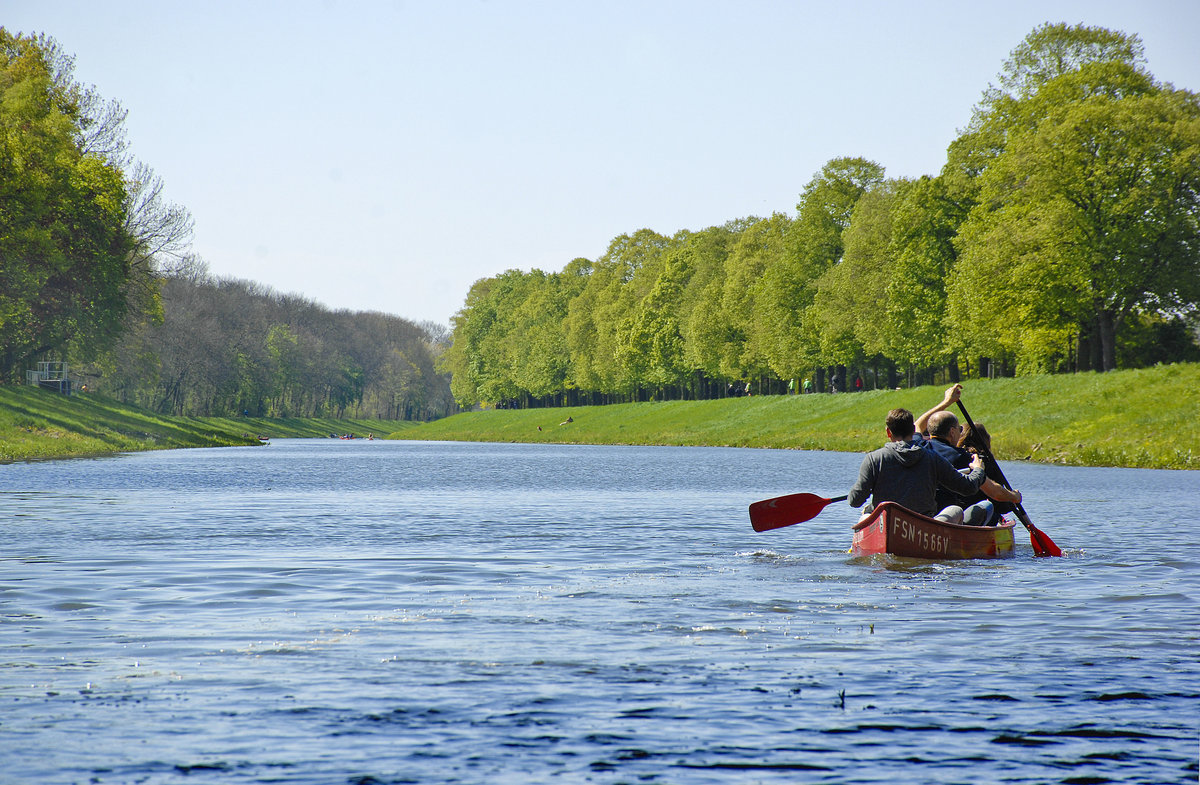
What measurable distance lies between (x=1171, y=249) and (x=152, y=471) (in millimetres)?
41722

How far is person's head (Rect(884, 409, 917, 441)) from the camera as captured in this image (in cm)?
1333

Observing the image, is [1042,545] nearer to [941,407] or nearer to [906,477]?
[941,407]

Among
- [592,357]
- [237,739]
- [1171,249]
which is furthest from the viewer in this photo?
[592,357]

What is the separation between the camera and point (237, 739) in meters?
6.36

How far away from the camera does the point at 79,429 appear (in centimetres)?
5128

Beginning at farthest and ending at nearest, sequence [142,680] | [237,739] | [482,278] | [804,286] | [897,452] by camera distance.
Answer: [482,278] < [804,286] < [897,452] < [142,680] < [237,739]

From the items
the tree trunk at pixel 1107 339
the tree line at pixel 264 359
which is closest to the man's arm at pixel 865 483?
the tree trunk at pixel 1107 339

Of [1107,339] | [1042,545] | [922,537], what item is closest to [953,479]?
[922,537]

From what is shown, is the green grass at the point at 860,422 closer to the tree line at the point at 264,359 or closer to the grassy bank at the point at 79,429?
the grassy bank at the point at 79,429

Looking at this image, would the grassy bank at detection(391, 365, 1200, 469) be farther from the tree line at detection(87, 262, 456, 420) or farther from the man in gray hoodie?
the tree line at detection(87, 262, 456, 420)

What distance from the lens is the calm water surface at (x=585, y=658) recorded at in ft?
19.9

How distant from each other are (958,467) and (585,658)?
8.55m

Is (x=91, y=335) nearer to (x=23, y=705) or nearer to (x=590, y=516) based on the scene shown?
(x=590, y=516)

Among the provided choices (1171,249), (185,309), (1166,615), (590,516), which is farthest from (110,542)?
(185,309)
